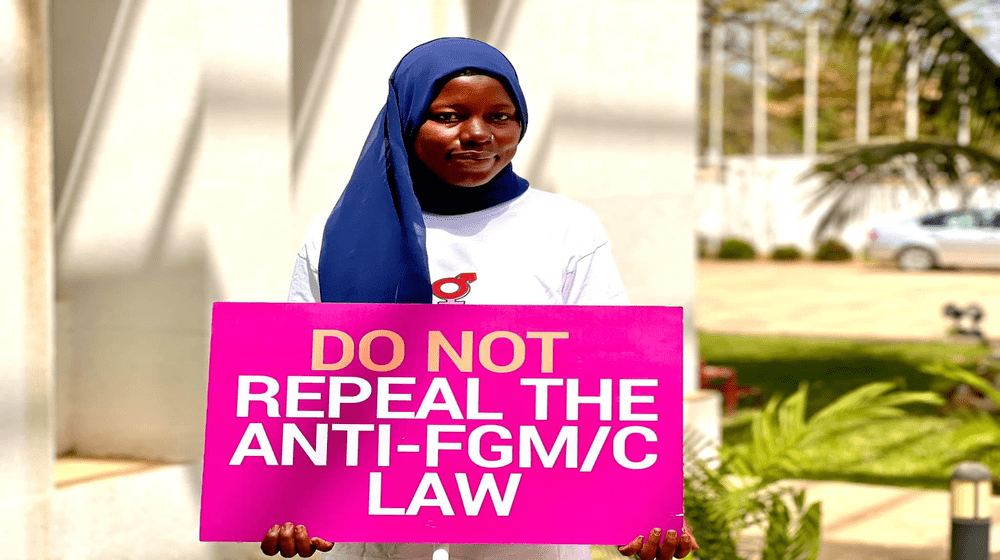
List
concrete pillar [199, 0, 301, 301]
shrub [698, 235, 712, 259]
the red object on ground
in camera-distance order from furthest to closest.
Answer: shrub [698, 235, 712, 259]
the red object on ground
concrete pillar [199, 0, 301, 301]

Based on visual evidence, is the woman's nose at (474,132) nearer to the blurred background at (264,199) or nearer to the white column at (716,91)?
the blurred background at (264,199)

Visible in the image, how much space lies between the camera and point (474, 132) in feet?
6.47

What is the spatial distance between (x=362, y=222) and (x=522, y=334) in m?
0.33

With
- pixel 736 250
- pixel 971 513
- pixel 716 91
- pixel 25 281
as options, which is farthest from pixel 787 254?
pixel 25 281

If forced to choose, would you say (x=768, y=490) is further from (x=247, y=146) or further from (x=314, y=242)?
(x=314, y=242)

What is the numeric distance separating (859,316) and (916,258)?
11.3 meters

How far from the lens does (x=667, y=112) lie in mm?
6730

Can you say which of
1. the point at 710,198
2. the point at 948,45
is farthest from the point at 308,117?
the point at 710,198

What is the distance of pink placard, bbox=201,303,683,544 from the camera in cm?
207

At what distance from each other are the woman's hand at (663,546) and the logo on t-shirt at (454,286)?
50cm

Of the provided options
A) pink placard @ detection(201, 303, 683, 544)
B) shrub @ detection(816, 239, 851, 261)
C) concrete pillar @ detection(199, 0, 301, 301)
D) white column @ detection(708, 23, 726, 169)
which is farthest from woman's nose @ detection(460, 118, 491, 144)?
white column @ detection(708, 23, 726, 169)

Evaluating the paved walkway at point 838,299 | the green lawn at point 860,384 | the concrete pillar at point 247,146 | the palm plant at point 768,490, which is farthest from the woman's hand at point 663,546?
the paved walkway at point 838,299

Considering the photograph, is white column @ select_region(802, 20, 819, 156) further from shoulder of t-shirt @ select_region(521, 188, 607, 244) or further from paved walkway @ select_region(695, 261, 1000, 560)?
shoulder of t-shirt @ select_region(521, 188, 607, 244)

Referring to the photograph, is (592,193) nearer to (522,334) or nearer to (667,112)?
(667,112)
